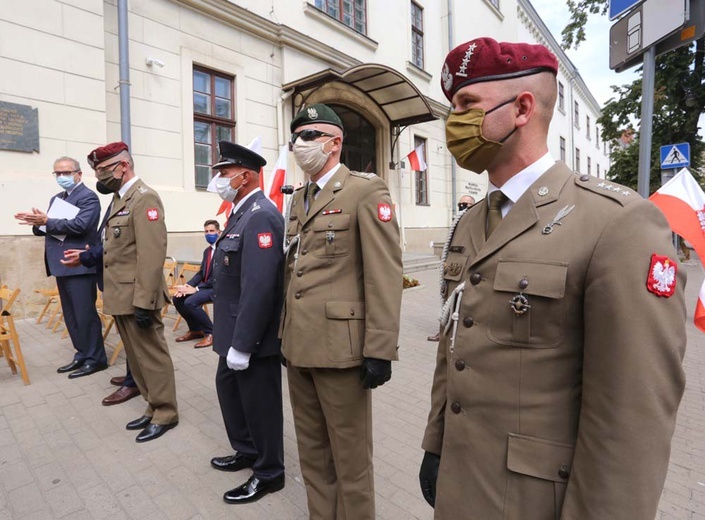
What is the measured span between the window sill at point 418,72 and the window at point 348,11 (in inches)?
82.7

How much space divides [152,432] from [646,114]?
4136mm

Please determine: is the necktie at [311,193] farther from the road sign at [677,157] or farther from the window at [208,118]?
the window at [208,118]

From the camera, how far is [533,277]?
3.21 ft

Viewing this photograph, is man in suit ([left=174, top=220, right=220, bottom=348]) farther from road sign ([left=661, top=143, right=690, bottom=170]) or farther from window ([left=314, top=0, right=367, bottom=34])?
window ([left=314, top=0, right=367, bottom=34])

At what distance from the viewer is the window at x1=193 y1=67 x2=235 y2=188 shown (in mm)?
8180

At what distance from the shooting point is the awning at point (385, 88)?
9.27 metres

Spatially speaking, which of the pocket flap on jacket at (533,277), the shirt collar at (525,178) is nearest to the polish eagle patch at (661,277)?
the pocket flap on jacket at (533,277)

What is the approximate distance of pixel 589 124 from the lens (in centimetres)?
3222

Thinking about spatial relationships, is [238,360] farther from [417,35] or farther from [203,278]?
[417,35]

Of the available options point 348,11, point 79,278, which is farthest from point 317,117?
point 348,11

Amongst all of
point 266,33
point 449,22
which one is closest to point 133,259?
point 266,33

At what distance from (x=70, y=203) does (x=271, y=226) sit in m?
3.30

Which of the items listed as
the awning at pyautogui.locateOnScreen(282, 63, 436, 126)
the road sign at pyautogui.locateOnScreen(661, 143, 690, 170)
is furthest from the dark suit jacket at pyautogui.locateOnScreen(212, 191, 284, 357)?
the awning at pyautogui.locateOnScreen(282, 63, 436, 126)

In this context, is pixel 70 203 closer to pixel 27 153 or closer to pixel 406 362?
pixel 27 153
